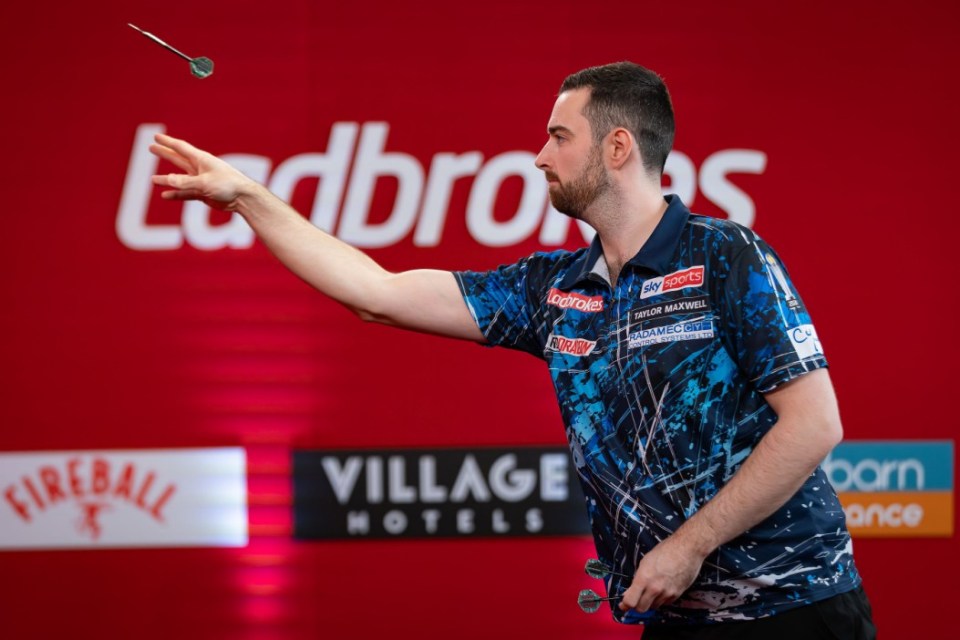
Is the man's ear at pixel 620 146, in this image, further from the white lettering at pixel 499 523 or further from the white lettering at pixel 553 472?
the white lettering at pixel 499 523

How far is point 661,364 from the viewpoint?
5.40 ft

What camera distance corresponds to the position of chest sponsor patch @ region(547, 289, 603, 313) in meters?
1.79

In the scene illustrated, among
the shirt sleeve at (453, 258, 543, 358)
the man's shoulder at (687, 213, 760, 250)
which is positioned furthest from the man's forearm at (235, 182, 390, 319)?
the man's shoulder at (687, 213, 760, 250)

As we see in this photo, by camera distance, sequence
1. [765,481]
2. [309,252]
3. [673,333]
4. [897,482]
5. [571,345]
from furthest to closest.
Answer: [897,482], [309,252], [571,345], [673,333], [765,481]

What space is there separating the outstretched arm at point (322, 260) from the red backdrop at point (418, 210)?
1184mm

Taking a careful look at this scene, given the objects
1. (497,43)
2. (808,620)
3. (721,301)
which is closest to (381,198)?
(497,43)

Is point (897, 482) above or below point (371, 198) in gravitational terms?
below

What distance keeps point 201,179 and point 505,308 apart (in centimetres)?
60

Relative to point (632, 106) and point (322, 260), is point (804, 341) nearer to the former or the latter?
point (632, 106)

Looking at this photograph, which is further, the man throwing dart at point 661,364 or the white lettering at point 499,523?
the white lettering at point 499,523

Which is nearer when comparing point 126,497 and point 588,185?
point 588,185

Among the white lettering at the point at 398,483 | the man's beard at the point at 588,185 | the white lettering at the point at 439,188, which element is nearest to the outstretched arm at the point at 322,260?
the man's beard at the point at 588,185

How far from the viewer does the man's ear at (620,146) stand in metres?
1.82

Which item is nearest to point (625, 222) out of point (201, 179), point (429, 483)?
point (201, 179)
